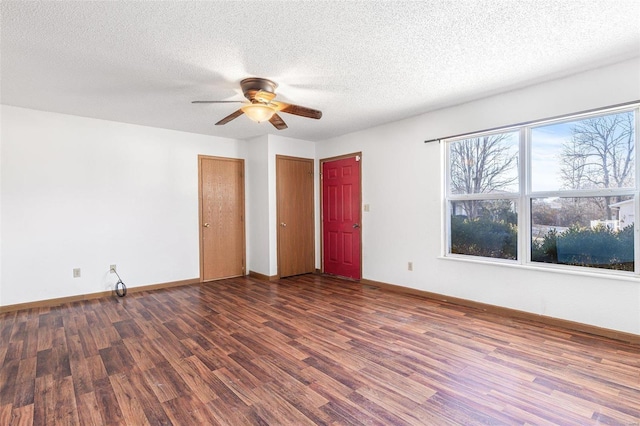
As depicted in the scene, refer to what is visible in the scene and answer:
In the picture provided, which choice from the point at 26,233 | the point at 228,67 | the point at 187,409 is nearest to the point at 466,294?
the point at 187,409

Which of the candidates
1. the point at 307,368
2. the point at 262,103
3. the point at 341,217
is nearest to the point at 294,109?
the point at 262,103

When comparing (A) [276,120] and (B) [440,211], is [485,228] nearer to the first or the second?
(B) [440,211]

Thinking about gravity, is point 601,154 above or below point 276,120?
below

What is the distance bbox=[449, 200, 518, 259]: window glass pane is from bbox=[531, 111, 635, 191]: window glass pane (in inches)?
16.8

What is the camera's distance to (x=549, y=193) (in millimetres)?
3189

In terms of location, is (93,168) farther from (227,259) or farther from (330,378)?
(330,378)

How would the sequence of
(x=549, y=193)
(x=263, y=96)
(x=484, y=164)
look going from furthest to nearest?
1. (x=484, y=164)
2. (x=549, y=193)
3. (x=263, y=96)

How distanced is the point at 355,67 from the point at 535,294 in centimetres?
289

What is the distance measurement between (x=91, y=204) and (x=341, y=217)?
366 centimetres

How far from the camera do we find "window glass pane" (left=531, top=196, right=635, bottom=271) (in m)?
2.81

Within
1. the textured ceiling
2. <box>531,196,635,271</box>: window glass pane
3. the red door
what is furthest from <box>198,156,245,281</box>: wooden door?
<box>531,196,635,271</box>: window glass pane

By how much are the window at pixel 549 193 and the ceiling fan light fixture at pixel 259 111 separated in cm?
234

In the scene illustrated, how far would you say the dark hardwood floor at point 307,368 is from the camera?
6.04 ft

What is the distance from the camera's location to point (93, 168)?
4.27m
